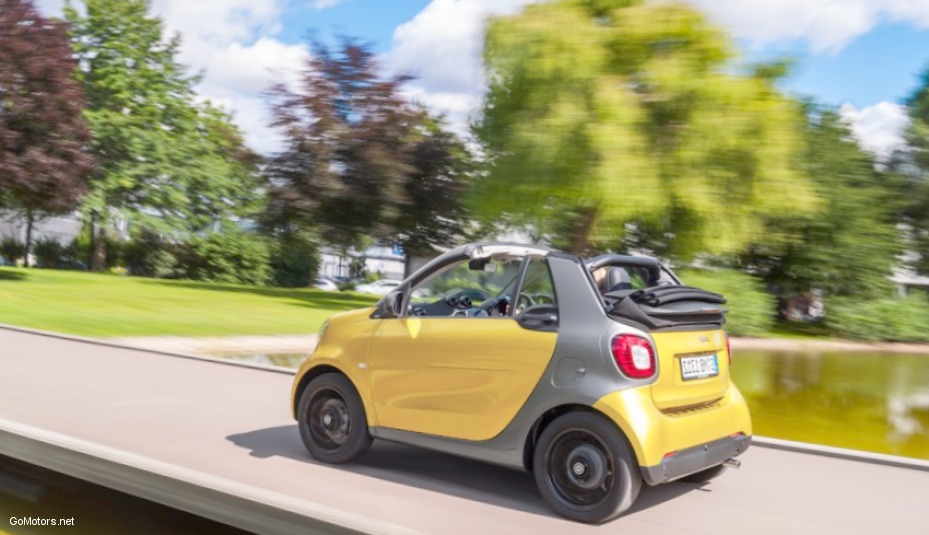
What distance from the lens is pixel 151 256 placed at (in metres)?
46.5

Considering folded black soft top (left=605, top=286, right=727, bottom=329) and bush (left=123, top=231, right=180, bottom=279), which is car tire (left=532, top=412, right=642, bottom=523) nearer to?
folded black soft top (left=605, top=286, right=727, bottom=329)

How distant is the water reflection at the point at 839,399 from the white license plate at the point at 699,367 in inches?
186

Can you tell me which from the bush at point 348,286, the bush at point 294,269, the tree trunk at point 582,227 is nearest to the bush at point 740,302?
the tree trunk at point 582,227

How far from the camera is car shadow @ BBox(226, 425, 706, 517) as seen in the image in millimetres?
5395

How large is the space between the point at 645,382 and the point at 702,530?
Result: 0.82m

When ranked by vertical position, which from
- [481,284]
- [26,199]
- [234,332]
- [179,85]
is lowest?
[234,332]

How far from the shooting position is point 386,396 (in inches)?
229

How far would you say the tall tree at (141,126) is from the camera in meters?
43.6

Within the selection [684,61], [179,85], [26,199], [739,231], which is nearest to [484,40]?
[684,61]

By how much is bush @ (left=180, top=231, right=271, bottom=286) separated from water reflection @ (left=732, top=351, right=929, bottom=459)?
1156 inches

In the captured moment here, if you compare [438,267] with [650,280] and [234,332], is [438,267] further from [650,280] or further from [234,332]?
[234,332]

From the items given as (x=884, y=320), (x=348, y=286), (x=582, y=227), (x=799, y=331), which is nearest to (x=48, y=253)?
(x=348, y=286)

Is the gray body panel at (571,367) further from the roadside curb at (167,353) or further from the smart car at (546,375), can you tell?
the roadside curb at (167,353)

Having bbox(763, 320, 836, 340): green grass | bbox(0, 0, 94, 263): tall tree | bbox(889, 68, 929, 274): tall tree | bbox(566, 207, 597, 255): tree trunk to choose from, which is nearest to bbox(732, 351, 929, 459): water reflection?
bbox(566, 207, 597, 255): tree trunk
